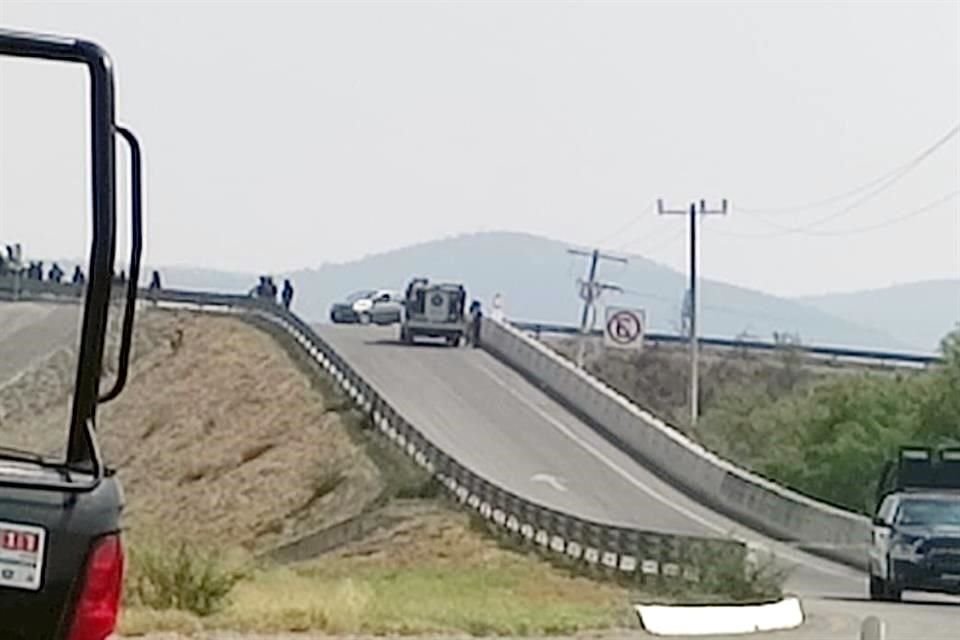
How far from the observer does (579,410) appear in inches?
2859

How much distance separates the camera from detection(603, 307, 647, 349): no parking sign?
8588cm

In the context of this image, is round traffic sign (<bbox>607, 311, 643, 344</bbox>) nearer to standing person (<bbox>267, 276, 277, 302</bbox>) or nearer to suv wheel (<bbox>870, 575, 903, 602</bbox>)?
standing person (<bbox>267, 276, 277, 302</bbox>)

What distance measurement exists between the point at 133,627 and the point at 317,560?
26.1m

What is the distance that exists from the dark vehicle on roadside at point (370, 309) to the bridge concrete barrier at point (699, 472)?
2241 centimetres

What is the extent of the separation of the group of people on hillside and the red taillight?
8937 centimetres

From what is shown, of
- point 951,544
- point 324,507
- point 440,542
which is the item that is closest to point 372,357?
point 324,507

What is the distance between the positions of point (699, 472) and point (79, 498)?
5522cm

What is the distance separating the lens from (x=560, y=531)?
4594 cm

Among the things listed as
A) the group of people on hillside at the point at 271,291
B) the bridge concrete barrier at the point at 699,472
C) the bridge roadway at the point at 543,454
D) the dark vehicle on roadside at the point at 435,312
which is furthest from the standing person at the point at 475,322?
the group of people on hillside at the point at 271,291

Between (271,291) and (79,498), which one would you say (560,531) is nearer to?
(79,498)

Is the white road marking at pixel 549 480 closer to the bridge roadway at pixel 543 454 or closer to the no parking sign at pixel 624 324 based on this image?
the bridge roadway at pixel 543 454

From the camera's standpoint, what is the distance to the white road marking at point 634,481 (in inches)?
1900

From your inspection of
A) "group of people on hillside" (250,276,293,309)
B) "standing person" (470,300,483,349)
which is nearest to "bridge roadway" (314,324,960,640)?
"standing person" (470,300,483,349)

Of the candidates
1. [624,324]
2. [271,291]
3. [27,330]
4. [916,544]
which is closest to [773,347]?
[271,291]
